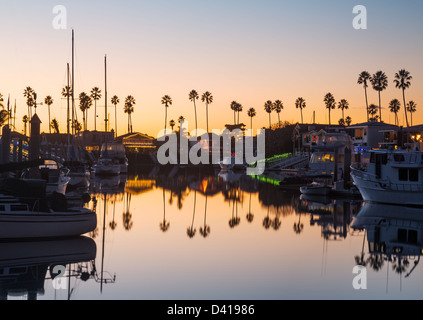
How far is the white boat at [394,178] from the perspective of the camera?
39.3 metres

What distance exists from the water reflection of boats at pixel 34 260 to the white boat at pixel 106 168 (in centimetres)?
6453

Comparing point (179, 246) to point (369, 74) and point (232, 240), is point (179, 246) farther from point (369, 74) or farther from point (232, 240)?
point (369, 74)

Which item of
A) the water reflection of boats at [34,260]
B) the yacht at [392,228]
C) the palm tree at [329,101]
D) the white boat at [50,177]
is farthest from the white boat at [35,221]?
the palm tree at [329,101]

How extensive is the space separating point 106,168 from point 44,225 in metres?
66.7

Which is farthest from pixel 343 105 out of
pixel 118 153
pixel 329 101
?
pixel 118 153

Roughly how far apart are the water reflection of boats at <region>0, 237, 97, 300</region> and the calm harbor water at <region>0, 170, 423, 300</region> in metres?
0.03

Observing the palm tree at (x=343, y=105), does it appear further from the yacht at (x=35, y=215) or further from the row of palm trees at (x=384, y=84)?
the yacht at (x=35, y=215)

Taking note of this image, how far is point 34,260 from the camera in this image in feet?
65.3

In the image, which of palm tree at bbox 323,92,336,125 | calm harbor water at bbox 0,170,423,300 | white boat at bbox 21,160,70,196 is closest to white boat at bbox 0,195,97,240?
calm harbor water at bbox 0,170,423,300

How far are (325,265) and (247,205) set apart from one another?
24.2m

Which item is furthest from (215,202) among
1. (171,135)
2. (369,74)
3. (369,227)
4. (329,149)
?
(171,135)

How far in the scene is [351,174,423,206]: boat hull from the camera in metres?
39.1

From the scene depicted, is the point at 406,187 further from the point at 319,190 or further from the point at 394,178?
the point at 319,190
